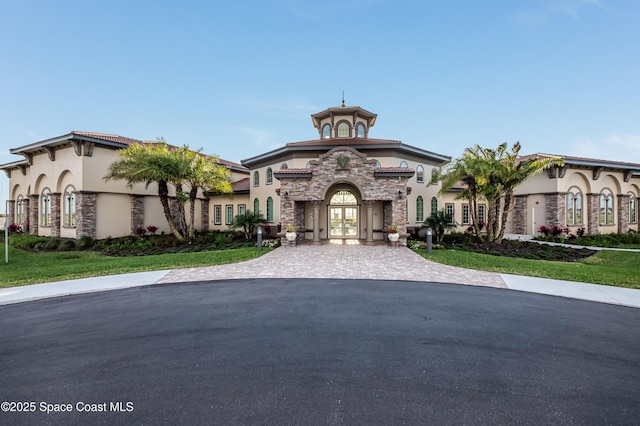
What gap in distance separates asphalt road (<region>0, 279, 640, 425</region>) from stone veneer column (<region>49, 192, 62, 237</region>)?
59.1ft

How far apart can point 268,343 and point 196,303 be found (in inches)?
123

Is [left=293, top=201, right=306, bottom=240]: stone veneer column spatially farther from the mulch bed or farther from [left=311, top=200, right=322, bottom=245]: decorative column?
the mulch bed

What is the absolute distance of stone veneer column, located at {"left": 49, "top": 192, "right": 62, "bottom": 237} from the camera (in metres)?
20.1

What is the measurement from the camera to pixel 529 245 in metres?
16.2

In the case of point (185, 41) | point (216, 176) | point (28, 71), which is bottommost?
point (216, 176)

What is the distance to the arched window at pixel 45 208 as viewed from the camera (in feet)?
70.3

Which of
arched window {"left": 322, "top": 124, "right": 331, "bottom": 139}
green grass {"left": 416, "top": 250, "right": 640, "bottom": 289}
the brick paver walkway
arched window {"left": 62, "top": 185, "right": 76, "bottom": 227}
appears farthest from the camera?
arched window {"left": 322, "top": 124, "right": 331, "bottom": 139}

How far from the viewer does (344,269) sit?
10.4 metres

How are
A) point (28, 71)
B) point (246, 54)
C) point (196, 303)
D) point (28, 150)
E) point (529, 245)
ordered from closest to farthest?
point (196, 303)
point (529, 245)
point (28, 71)
point (28, 150)
point (246, 54)

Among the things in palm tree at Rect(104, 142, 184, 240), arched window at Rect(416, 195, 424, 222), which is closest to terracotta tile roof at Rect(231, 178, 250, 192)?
palm tree at Rect(104, 142, 184, 240)

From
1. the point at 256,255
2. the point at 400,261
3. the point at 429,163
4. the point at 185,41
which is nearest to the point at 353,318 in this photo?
the point at 400,261

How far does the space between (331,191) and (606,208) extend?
2359 centimetres

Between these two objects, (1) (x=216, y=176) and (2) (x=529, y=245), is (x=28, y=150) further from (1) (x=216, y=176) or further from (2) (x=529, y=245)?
(2) (x=529, y=245)

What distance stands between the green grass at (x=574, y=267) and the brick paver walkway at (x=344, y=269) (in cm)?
97
